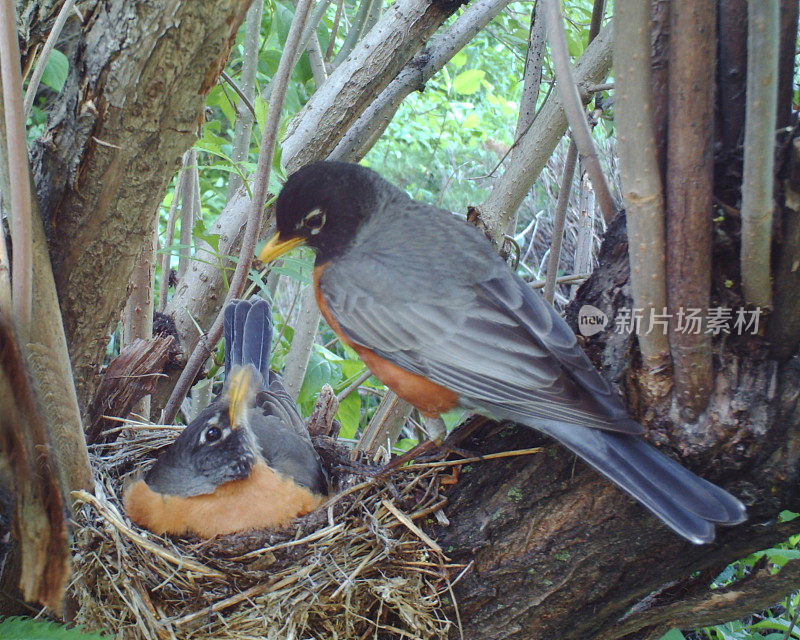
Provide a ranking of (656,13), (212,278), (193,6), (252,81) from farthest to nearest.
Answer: (252,81) < (212,278) < (656,13) < (193,6)

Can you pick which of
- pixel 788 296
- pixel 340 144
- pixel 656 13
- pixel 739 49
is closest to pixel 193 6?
pixel 656 13

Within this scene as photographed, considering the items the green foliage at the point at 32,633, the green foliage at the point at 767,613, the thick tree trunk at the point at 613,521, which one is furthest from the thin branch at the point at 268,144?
the green foliage at the point at 767,613

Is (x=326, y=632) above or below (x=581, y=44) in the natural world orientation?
below

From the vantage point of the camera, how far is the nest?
68.6 inches

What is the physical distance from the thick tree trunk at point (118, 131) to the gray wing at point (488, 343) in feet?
2.20

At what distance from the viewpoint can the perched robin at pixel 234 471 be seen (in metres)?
2.10

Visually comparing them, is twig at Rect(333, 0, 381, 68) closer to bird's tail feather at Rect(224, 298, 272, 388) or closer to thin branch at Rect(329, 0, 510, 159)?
thin branch at Rect(329, 0, 510, 159)

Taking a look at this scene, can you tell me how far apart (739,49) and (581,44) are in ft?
5.84

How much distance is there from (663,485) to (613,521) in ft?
0.66

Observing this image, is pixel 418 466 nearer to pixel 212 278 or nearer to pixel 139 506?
pixel 139 506

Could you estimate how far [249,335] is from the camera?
104 inches

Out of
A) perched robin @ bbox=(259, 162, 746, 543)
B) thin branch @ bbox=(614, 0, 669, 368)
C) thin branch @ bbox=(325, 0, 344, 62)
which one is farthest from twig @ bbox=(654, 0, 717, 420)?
thin branch @ bbox=(325, 0, 344, 62)

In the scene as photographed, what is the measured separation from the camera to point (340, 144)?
2.95 meters

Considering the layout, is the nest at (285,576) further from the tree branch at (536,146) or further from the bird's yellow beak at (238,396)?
the tree branch at (536,146)
